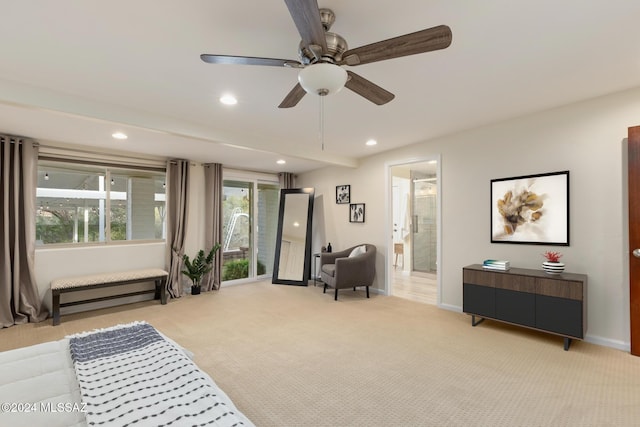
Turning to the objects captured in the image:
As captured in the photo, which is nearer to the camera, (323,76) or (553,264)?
(323,76)

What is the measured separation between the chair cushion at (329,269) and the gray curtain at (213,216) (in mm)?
1967

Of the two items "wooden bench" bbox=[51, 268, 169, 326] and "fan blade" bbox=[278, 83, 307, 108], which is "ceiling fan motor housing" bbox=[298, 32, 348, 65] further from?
"wooden bench" bbox=[51, 268, 169, 326]

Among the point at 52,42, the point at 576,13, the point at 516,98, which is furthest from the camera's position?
the point at 516,98

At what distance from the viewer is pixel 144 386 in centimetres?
126

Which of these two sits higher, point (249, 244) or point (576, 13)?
point (576, 13)

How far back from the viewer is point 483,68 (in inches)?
93.3

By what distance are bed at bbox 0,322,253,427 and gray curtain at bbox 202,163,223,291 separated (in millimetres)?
3815

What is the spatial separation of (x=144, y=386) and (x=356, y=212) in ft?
15.4

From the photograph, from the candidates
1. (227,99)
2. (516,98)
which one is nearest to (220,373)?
(227,99)

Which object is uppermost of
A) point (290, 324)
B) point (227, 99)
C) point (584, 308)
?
point (227, 99)

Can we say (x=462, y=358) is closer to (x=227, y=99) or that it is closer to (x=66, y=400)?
(x=66, y=400)

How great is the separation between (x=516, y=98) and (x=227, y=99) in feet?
9.23

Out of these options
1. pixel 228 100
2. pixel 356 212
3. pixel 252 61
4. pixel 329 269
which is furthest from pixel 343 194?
pixel 252 61

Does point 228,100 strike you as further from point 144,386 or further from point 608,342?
point 608,342
